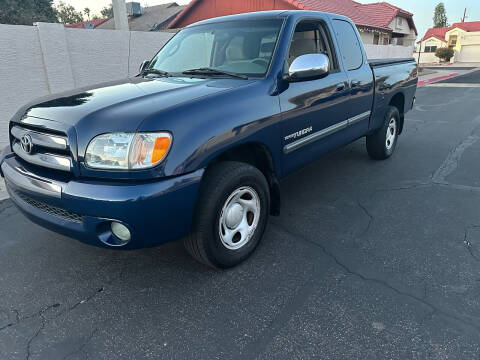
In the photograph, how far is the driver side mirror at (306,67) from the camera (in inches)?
116

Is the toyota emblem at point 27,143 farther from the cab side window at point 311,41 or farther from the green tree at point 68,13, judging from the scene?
the green tree at point 68,13

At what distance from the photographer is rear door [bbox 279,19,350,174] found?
3139mm

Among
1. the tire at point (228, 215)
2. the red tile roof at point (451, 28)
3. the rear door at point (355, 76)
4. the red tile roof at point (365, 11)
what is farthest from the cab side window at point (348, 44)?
the red tile roof at point (451, 28)

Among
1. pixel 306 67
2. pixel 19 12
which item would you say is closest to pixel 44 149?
pixel 306 67

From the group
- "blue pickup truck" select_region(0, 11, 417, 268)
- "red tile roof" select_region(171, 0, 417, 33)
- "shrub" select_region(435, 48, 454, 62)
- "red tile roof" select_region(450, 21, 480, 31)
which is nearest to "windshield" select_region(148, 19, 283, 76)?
"blue pickup truck" select_region(0, 11, 417, 268)

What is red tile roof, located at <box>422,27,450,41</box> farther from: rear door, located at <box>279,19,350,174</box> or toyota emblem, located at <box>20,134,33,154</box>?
toyota emblem, located at <box>20,134,33,154</box>

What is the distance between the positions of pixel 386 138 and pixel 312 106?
2.46 metres

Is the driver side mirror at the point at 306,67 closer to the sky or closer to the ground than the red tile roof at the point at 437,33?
closer to the ground

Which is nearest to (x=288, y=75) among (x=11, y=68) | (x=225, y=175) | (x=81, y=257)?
(x=225, y=175)

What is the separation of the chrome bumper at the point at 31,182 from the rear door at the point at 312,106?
1.76 meters

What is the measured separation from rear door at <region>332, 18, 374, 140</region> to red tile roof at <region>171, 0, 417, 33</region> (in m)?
15.6

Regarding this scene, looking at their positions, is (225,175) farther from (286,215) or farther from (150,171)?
(286,215)

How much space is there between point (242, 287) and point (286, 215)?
4.28 feet

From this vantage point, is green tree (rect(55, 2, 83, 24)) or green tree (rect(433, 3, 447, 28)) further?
green tree (rect(433, 3, 447, 28))
